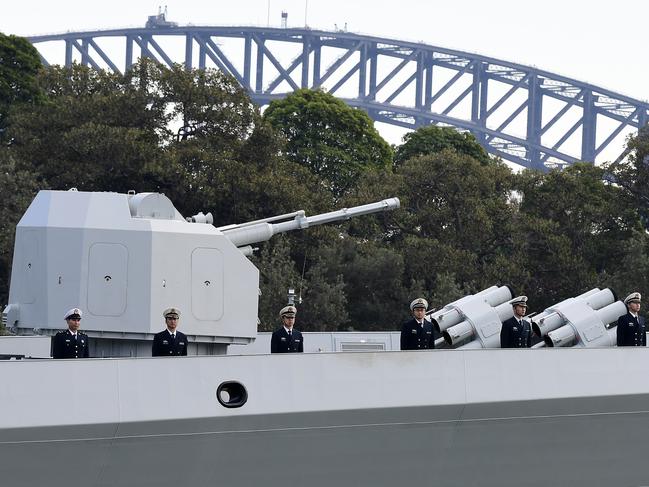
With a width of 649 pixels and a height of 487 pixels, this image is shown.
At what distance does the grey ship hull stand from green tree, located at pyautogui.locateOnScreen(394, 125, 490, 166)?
138 feet

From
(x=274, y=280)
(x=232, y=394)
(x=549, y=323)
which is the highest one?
(x=274, y=280)

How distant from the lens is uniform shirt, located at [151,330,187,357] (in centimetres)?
1413

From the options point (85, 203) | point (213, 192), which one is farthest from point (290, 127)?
point (85, 203)

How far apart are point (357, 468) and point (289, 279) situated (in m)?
24.2

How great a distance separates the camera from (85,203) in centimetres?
1511

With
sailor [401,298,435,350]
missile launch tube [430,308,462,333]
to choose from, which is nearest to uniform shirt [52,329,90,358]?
sailor [401,298,435,350]

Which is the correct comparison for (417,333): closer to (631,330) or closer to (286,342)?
(286,342)

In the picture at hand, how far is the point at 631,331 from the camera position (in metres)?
15.9

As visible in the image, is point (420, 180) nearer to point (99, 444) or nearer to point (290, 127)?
point (290, 127)

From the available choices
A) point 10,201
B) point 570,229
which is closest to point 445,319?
point 10,201

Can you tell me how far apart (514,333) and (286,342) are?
278 cm

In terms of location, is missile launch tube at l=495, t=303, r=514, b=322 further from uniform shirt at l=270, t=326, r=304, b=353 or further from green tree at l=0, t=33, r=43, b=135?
green tree at l=0, t=33, r=43, b=135

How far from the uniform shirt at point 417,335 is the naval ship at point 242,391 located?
51 centimetres

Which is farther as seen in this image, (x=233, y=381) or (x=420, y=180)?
(x=420, y=180)
